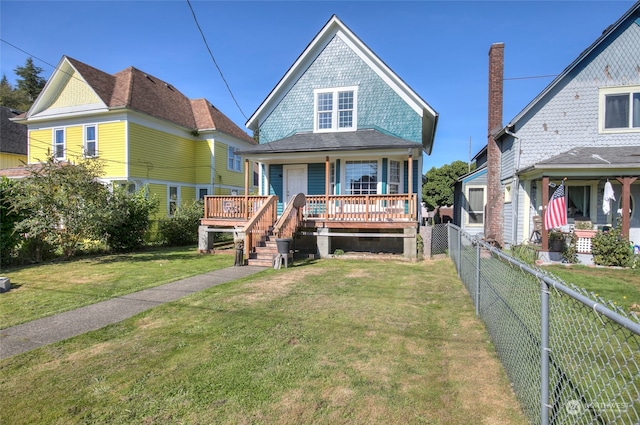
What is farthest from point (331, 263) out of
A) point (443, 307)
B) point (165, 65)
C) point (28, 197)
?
point (28, 197)

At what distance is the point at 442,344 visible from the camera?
15.4 ft

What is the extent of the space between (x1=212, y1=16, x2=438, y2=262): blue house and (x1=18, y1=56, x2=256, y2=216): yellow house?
7.13 m

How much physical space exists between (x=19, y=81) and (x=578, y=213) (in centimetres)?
6729

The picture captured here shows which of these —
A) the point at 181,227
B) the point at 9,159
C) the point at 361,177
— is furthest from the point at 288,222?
the point at 9,159

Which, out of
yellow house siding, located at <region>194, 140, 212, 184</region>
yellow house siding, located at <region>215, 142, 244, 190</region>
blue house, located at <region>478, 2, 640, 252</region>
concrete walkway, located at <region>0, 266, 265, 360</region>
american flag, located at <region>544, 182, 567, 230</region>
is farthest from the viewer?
yellow house siding, located at <region>215, 142, 244, 190</region>

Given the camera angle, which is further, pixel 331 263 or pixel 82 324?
pixel 331 263

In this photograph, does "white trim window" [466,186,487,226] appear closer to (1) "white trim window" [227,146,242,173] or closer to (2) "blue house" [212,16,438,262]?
(2) "blue house" [212,16,438,262]

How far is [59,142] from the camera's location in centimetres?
2027

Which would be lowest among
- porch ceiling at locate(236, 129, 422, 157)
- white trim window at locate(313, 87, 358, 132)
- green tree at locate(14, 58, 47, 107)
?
porch ceiling at locate(236, 129, 422, 157)

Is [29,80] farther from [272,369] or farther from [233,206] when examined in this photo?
[272,369]

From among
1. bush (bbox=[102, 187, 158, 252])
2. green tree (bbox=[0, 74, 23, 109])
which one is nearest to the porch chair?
bush (bbox=[102, 187, 158, 252])

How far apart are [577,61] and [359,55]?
8.23m

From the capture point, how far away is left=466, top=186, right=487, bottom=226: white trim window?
18.6m

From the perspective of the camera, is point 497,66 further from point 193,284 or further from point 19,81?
point 19,81
